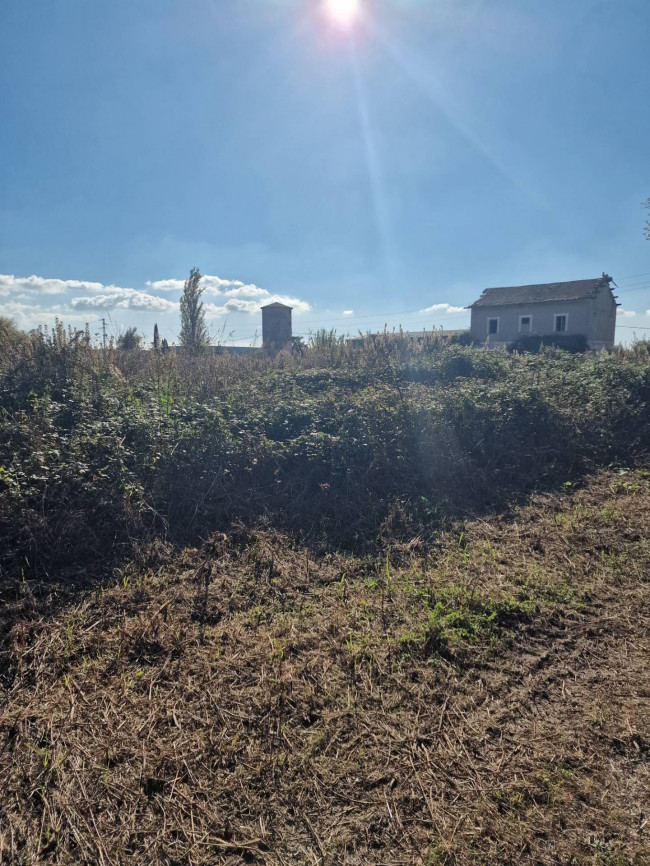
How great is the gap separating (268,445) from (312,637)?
272 cm

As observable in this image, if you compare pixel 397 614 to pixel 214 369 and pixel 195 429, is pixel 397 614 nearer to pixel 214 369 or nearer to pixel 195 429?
pixel 195 429

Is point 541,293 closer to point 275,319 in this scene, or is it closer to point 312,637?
point 275,319

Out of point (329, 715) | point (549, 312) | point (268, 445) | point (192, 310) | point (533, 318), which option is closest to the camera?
point (329, 715)

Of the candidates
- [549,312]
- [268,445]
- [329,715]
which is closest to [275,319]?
[549,312]

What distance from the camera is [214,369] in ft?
25.8

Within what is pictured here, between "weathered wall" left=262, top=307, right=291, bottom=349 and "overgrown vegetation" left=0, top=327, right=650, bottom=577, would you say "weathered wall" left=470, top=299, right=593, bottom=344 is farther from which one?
"overgrown vegetation" left=0, top=327, right=650, bottom=577

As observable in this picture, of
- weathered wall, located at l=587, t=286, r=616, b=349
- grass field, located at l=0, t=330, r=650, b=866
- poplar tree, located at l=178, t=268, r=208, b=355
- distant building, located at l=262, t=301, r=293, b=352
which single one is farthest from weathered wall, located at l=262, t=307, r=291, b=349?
grass field, located at l=0, t=330, r=650, b=866

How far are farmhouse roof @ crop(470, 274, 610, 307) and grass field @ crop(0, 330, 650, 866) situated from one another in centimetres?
2335

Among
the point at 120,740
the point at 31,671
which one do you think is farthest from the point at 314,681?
the point at 31,671

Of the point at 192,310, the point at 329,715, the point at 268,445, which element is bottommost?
the point at 329,715

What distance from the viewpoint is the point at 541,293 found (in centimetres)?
2717

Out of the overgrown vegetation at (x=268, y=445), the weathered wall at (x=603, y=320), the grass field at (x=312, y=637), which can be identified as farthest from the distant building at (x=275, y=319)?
the grass field at (x=312, y=637)

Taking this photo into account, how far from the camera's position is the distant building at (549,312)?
82.6ft

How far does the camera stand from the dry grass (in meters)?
1.68
